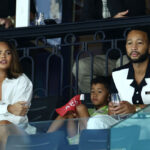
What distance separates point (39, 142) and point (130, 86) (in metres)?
1.24

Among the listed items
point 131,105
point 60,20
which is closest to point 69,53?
point 60,20

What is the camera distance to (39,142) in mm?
4848

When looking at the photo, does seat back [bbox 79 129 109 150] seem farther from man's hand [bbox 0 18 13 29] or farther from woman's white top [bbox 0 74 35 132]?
man's hand [bbox 0 18 13 29]

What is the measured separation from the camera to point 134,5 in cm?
638

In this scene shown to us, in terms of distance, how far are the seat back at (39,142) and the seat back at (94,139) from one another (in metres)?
0.17

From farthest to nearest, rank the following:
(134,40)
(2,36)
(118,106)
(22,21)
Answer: (22,21)
(2,36)
(134,40)
(118,106)

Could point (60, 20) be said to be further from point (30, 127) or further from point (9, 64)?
point (30, 127)

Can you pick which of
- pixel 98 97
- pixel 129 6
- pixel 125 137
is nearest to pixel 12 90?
pixel 98 97

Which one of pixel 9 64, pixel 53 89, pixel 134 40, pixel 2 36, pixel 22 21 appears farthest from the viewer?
pixel 53 89

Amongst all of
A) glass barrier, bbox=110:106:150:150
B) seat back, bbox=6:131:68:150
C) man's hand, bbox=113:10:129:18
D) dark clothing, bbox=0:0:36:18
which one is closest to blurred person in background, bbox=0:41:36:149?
seat back, bbox=6:131:68:150

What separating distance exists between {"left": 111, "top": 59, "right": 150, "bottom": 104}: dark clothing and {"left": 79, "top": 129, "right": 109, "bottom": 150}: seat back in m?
1.00

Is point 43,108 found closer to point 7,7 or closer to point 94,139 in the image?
point 94,139

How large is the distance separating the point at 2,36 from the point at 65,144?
7.10 feet

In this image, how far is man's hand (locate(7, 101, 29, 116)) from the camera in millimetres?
5617
